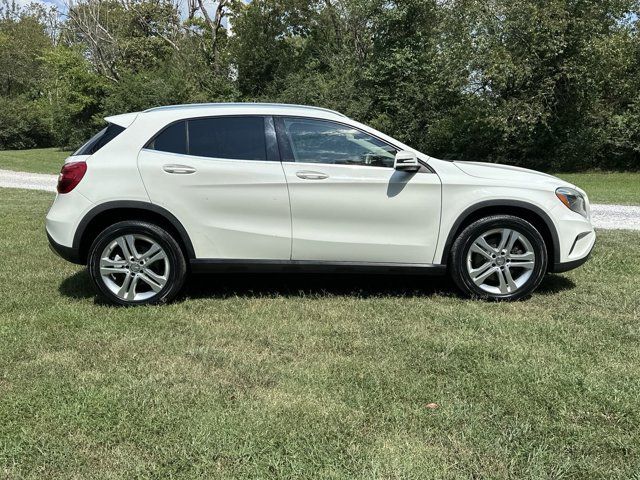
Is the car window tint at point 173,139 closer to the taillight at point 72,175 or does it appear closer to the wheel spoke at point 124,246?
the taillight at point 72,175

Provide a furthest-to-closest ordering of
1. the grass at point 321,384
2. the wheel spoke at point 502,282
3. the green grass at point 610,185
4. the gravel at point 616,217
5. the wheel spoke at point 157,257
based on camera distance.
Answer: the green grass at point 610,185 < the gravel at point 616,217 < the wheel spoke at point 502,282 < the wheel spoke at point 157,257 < the grass at point 321,384

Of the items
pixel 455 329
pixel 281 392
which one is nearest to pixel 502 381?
pixel 455 329

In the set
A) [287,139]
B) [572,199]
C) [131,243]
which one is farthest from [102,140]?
[572,199]

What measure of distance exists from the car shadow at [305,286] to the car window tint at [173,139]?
134 centimetres

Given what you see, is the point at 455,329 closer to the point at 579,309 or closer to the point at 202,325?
the point at 579,309

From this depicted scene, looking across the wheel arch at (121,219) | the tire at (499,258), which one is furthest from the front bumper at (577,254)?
the wheel arch at (121,219)

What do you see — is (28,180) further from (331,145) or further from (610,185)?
(610,185)

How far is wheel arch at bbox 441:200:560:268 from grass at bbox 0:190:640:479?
466 millimetres

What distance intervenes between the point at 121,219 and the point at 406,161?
2493 millimetres

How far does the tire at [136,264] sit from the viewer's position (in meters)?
4.72

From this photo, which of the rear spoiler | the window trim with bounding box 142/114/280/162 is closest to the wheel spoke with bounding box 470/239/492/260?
the window trim with bounding box 142/114/280/162

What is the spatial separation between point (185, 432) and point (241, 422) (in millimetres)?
285

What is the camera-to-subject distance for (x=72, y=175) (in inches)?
186

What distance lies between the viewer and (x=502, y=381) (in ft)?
11.1
